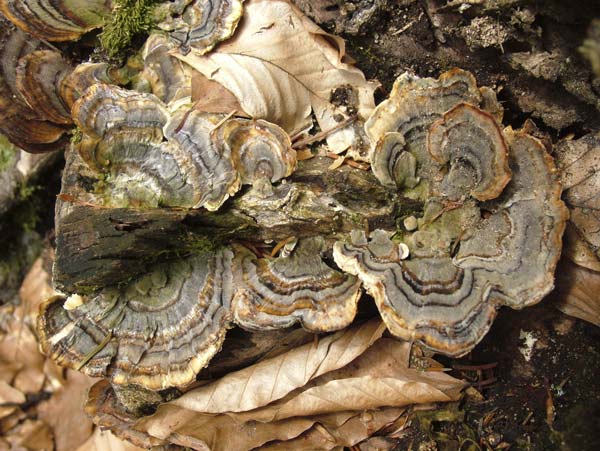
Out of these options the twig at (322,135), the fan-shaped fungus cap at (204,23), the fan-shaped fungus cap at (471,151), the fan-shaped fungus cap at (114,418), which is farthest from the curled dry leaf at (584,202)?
the fan-shaped fungus cap at (114,418)

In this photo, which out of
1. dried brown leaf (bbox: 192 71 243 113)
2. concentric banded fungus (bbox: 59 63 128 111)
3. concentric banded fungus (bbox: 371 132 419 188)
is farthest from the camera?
concentric banded fungus (bbox: 59 63 128 111)

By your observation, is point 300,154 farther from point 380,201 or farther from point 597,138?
point 597,138

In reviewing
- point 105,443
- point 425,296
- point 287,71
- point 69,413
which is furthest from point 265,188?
point 69,413

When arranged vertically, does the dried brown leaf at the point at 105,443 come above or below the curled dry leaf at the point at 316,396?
below

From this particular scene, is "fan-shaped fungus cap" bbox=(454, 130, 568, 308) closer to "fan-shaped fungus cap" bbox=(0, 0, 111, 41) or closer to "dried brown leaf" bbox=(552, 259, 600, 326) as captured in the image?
"dried brown leaf" bbox=(552, 259, 600, 326)

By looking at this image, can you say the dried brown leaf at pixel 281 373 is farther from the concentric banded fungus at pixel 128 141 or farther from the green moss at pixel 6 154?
the green moss at pixel 6 154

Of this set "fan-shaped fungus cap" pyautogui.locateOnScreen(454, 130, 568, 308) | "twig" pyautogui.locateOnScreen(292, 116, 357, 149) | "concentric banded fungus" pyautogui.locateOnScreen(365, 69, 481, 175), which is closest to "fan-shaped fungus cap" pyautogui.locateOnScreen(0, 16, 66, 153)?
"twig" pyautogui.locateOnScreen(292, 116, 357, 149)

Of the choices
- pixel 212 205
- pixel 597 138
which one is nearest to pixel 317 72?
pixel 212 205
